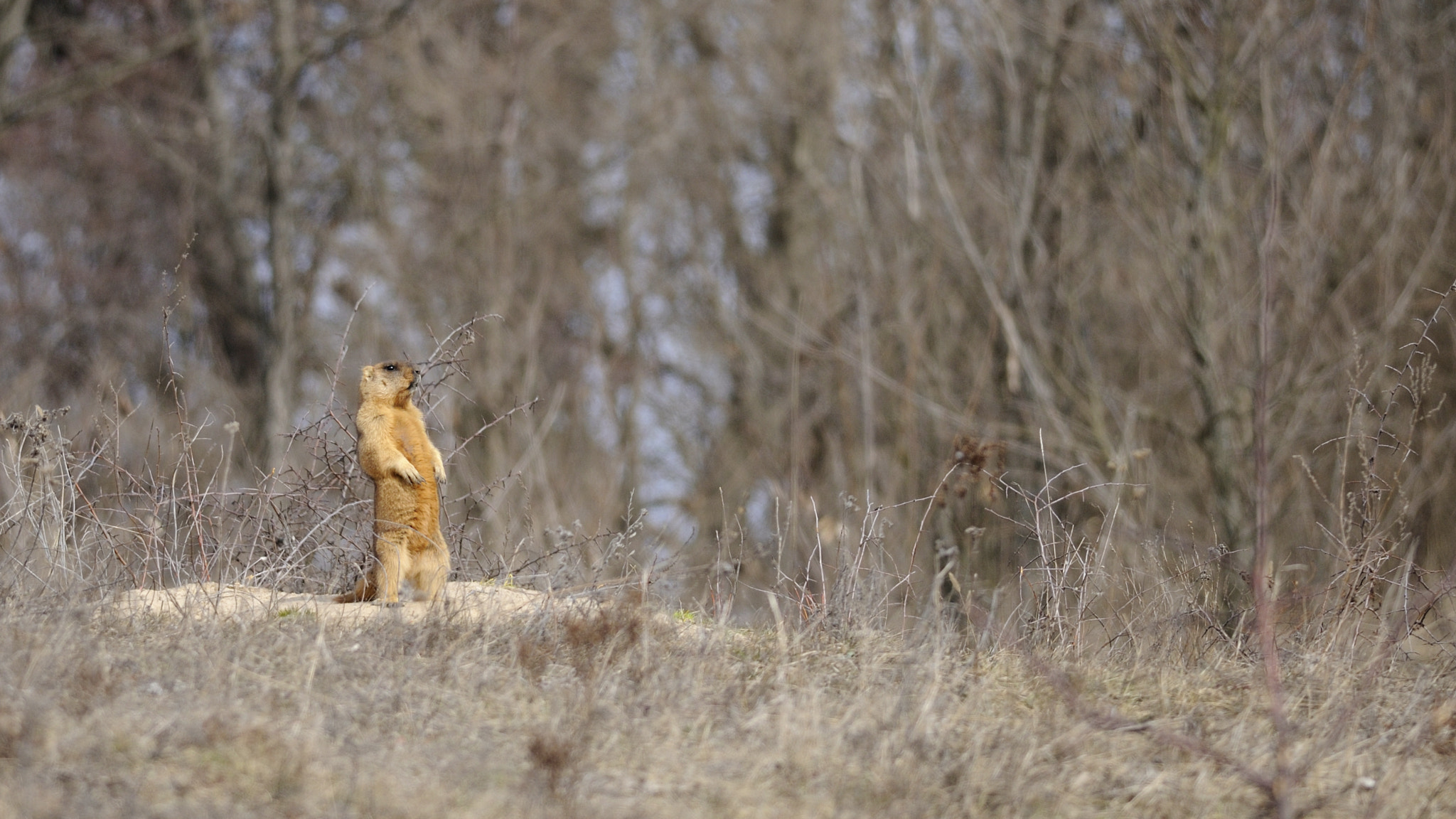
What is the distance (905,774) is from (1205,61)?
8014 mm

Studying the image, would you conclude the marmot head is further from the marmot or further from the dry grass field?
the dry grass field

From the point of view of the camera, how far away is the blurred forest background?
32.6 ft

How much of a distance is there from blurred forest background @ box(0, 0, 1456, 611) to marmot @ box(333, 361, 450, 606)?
2.96ft

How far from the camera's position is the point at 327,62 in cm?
1875

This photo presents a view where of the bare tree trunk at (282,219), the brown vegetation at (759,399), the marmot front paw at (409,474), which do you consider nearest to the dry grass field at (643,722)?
the brown vegetation at (759,399)

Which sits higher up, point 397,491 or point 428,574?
point 397,491

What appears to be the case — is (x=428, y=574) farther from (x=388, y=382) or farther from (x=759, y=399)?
(x=759, y=399)

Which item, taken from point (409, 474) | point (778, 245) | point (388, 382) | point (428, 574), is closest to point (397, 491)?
point (409, 474)

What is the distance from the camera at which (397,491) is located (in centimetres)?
515

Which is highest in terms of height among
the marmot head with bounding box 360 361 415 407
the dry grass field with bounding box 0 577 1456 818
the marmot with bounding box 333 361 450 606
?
the marmot head with bounding box 360 361 415 407

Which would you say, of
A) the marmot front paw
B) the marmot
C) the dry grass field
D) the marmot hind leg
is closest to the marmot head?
the marmot

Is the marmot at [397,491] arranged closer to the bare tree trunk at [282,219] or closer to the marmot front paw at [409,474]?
the marmot front paw at [409,474]

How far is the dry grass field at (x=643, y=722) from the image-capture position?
11.3 feet

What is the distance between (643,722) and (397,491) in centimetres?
169
